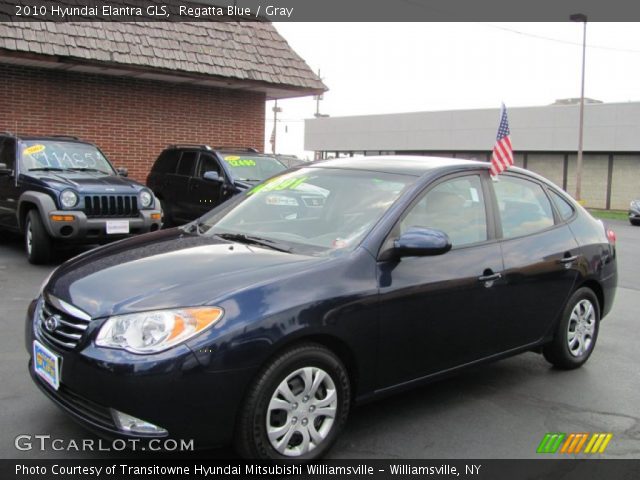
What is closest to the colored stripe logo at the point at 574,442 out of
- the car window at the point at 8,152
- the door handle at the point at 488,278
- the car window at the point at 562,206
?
the door handle at the point at 488,278

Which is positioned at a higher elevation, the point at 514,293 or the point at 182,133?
the point at 182,133

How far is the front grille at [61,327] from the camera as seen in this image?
305 centimetres

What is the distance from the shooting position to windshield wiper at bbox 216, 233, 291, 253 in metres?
3.67

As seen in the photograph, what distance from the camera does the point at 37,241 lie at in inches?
320

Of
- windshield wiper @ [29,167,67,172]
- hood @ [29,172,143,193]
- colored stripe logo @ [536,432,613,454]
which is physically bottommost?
colored stripe logo @ [536,432,613,454]

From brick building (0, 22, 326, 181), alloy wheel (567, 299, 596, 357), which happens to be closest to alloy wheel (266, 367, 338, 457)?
alloy wheel (567, 299, 596, 357)

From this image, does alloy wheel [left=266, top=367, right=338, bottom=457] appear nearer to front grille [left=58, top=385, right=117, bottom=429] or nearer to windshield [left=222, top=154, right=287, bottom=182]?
front grille [left=58, top=385, right=117, bottom=429]

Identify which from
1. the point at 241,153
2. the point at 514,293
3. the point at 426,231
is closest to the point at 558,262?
the point at 514,293

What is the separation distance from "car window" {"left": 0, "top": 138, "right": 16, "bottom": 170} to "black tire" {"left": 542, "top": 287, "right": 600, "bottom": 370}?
24.6ft

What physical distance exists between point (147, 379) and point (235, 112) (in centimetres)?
1284

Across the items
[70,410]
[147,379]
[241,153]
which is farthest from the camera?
[241,153]

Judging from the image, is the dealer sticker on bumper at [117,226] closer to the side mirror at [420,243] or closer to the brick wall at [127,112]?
the brick wall at [127,112]

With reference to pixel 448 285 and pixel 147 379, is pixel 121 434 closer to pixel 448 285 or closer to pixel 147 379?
pixel 147 379

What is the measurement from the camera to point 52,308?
3.31 m
